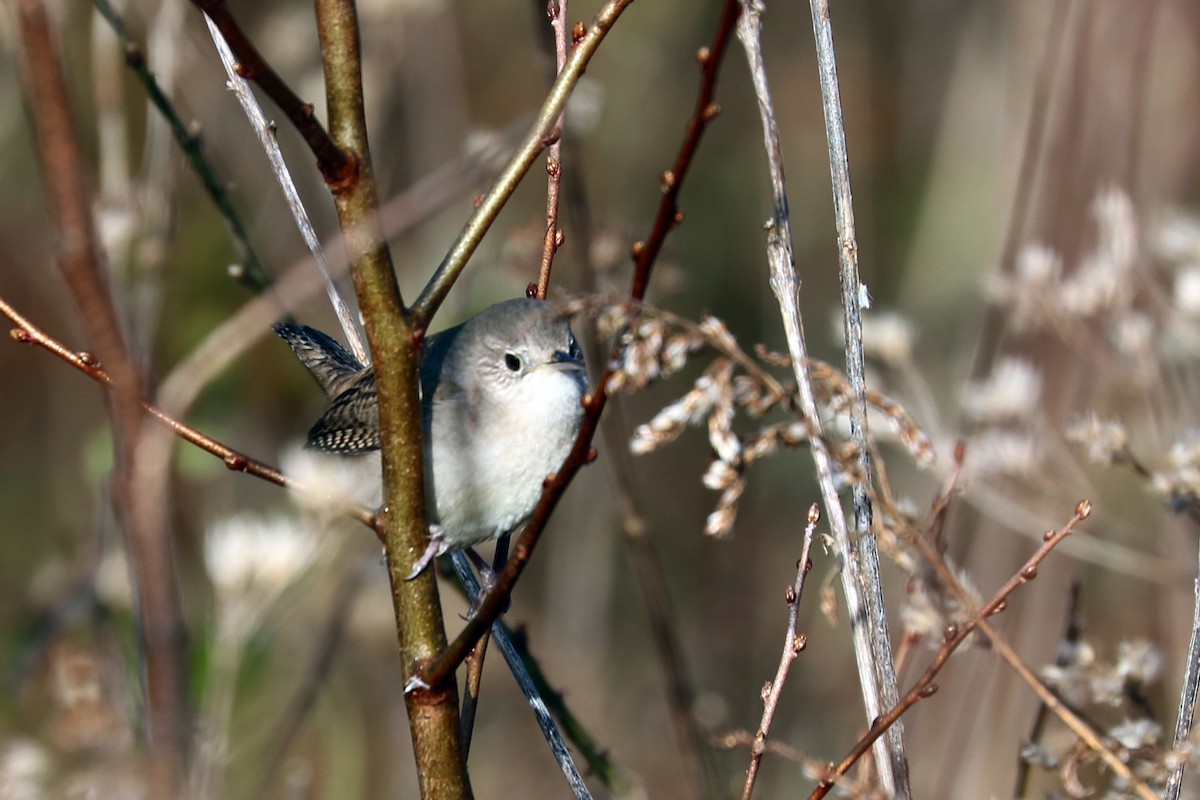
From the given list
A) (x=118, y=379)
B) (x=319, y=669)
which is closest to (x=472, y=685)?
(x=319, y=669)

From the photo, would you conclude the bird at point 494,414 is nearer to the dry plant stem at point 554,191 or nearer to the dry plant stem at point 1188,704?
the dry plant stem at point 554,191

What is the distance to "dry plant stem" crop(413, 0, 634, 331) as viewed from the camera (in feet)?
5.45

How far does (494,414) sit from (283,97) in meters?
1.35

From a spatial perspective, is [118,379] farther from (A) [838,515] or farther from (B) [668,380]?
(B) [668,380]

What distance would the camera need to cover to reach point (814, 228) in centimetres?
723

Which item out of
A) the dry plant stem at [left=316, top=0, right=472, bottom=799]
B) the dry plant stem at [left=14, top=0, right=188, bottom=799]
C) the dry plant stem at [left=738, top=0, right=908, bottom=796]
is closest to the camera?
the dry plant stem at [left=14, top=0, right=188, bottom=799]

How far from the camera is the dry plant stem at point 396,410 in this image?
1.63 meters

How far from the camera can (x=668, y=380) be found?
5770 mm

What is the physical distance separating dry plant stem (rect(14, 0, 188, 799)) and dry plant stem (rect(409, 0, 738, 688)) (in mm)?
574


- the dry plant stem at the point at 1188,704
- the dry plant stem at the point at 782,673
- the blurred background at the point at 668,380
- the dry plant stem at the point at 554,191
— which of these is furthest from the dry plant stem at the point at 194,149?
the dry plant stem at the point at 1188,704

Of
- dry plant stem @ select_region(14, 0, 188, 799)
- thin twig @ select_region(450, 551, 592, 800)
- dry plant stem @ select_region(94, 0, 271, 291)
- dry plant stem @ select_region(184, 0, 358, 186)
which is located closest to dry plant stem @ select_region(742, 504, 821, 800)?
thin twig @ select_region(450, 551, 592, 800)

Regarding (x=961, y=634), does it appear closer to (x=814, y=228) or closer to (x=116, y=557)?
(x=116, y=557)

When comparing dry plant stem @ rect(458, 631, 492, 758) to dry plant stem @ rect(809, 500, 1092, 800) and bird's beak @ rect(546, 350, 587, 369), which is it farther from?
bird's beak @ rect(546, 350, 587, 369)

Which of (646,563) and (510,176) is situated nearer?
(510,176)
